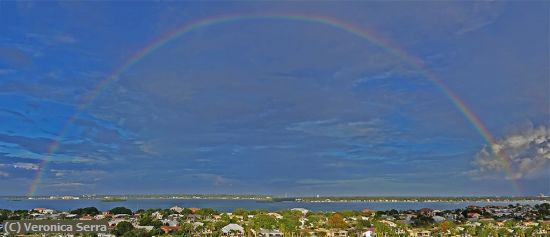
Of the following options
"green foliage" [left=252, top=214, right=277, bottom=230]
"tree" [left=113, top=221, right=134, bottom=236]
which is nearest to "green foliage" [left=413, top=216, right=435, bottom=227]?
"green foliage" [left=252, top=214, right=277, bottom=230]

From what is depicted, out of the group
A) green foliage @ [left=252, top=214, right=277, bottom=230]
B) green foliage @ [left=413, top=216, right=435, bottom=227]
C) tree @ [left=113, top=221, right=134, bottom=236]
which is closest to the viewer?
tree @ [left=113, top=221, right=134, bottom=236]

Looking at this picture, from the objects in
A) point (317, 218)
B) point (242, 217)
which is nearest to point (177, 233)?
→ point (242, 217)

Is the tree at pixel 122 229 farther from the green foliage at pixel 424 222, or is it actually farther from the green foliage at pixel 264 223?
the green foliage at pixel 424 222

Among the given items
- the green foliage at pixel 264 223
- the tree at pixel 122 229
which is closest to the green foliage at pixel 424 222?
the green foliage at pixel 264 223

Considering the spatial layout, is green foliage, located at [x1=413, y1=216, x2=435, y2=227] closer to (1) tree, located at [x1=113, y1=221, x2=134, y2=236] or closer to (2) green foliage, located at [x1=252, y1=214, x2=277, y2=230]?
(2) green foliage, located at [x1=252, y1=214, x2=277, y2=230]

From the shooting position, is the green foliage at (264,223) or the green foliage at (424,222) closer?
the green foliage at (264,223)

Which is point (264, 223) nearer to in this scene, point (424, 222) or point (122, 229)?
point (122, 229)

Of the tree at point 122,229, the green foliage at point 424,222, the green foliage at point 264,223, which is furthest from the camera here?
the green foliage at point 424,222

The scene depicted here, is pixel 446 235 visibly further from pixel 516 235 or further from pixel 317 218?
pixel 317 218

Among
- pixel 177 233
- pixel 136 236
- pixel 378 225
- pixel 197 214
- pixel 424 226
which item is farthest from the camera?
pixel 197 214

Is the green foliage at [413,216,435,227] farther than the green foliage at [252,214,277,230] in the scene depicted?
Yes

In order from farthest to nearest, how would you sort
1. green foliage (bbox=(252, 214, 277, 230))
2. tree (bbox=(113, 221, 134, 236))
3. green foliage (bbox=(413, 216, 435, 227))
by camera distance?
green foliage (bbox=(413, 216, 435, 227)), green foliage (bbox=(252, 214, 277, 230)), tree (bbox=(113, 221, 134, 236))
